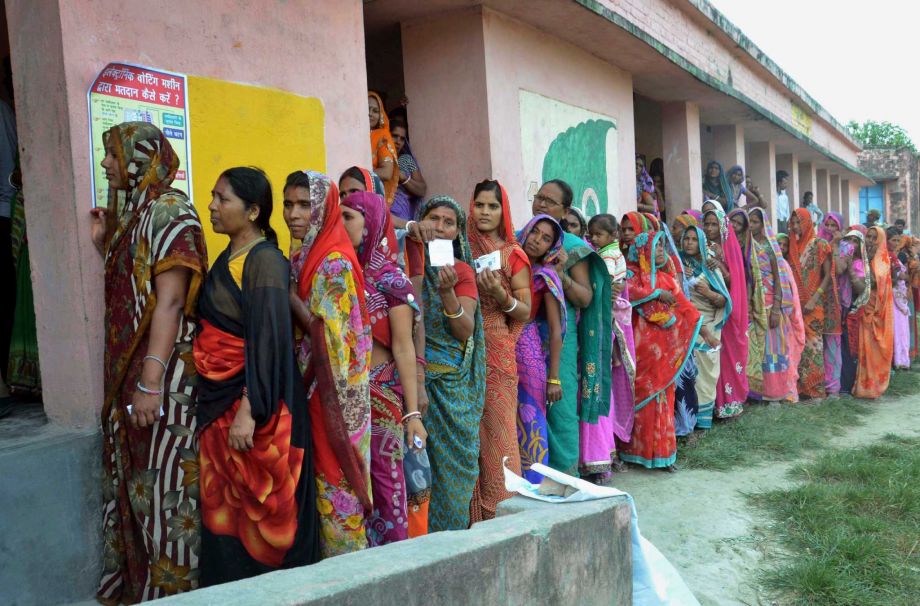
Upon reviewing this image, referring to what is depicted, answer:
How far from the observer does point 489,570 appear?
1855 millimetres

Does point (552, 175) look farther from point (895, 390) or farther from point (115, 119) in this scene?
point (895, 390)

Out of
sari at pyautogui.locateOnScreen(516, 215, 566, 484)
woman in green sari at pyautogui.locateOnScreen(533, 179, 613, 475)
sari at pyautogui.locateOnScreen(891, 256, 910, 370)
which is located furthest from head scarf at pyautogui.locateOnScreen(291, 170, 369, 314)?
sari at pyautogui.locateOnScreen(891, 256, 910, 370)

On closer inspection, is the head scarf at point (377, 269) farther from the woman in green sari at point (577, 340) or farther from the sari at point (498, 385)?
the woman in green sari at point (577, 340)

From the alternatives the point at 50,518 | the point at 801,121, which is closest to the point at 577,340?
the point at 50,518

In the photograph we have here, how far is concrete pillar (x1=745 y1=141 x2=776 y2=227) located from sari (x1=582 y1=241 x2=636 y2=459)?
26.4 ft

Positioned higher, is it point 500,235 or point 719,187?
point 719,187

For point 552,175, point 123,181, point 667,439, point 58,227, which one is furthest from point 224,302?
point 552,175

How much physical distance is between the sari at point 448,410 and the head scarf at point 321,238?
83cm

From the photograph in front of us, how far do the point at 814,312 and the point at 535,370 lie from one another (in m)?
5.32

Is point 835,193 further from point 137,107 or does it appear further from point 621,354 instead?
point 137,107

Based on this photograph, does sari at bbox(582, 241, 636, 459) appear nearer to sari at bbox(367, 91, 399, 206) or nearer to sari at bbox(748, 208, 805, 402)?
sari at bbox(367, 91, 399, 206)

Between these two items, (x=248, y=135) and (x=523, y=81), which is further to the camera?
(x=523, y=81)

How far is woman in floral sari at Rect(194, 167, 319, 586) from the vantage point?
95.2 inches

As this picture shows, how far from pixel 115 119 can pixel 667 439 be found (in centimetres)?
404
